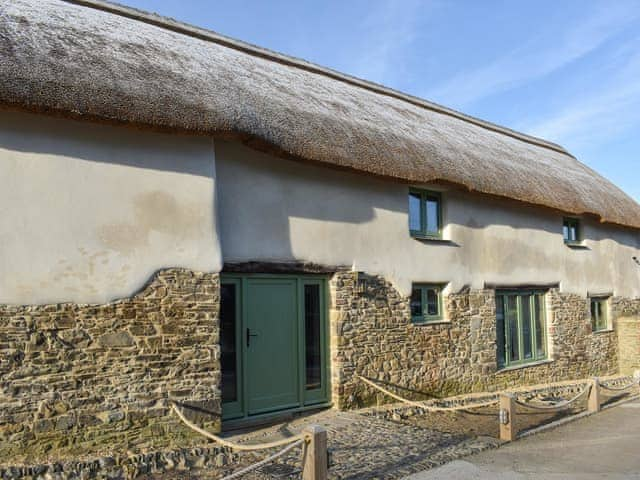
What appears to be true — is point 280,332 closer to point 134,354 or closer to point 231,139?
point 134,354

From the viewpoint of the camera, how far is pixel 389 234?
848 cm

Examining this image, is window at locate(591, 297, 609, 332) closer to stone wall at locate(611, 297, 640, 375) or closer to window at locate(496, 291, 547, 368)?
stone wall at locate(611, 297, 640, 375)

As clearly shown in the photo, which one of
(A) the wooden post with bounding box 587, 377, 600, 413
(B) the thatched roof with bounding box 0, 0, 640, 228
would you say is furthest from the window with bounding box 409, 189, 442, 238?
(A) the wooden post with bounding box 587, 377, 600, 413

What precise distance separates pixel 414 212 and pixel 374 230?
1.12 metres

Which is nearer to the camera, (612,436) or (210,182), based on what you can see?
(210,182)

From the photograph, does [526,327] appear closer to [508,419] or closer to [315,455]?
[508,419]

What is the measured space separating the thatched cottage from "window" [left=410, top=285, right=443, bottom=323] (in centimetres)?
4

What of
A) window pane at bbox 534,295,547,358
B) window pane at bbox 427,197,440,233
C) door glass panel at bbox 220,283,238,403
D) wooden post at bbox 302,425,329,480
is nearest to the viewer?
wooden post at bbox 302,425,329,480

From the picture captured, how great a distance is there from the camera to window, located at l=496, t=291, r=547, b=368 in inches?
412

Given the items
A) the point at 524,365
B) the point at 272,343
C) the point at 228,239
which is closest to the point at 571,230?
the point at 524,365

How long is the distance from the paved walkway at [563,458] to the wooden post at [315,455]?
1258 mm

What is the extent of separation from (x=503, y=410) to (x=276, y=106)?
186 inches

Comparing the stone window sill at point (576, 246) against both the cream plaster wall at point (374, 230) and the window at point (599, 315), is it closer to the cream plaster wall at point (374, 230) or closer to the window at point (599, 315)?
the cream plaster wall at point (374, 230)

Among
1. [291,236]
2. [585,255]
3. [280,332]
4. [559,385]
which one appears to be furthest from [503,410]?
[585,255]
